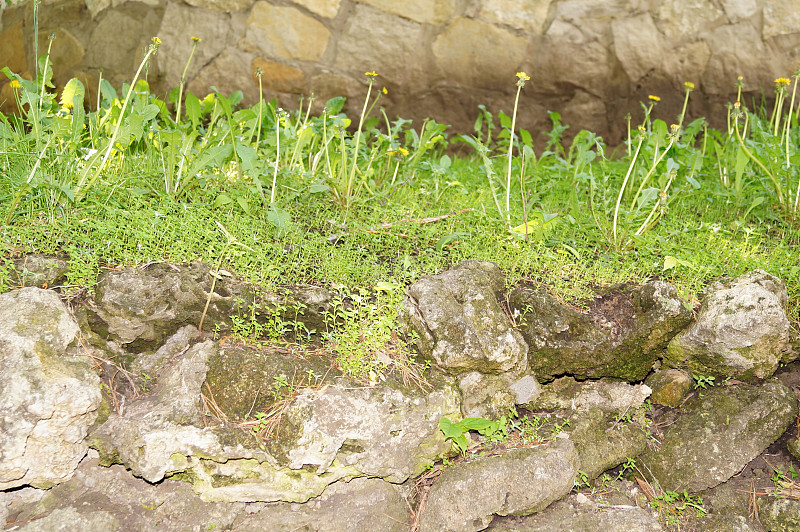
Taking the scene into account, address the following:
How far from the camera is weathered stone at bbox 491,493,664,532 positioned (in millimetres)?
2389

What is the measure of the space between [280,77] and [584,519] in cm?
378

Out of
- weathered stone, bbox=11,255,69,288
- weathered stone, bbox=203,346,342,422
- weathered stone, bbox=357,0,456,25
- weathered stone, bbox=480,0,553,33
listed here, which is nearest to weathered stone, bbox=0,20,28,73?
weathered stone, bbox=357,0,456,25

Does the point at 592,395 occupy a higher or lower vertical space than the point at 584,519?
higher

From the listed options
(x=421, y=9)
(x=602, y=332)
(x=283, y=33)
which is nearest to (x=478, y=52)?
(x=421, y=9)

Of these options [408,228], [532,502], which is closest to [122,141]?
[408,228]

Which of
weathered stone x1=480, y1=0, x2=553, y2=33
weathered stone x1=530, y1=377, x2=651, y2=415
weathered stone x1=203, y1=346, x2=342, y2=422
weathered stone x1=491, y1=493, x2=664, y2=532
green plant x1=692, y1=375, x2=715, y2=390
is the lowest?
weathered stone x1=491, y1=493, x2=664, y2=532

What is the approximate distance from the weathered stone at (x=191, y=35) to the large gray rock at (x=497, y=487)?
12.1 feet

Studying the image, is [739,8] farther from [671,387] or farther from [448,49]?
[671,387]

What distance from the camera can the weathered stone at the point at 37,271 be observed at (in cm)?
245

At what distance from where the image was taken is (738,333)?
2637 mm

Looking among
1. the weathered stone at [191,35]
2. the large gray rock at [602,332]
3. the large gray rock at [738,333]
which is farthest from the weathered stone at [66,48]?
the large gray rock at [738,333]

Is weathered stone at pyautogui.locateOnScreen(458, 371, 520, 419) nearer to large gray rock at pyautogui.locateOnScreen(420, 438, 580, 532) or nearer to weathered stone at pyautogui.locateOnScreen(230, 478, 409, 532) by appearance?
large gray rock at pyautogui.locateOnScreen(420, 438, 580, 532)

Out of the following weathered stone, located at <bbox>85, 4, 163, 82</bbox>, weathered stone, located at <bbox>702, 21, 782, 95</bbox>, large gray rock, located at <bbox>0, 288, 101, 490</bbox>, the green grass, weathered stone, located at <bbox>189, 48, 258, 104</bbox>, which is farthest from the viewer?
weathered stone, located at <bbox>702, 21, 782, 95</bbox>

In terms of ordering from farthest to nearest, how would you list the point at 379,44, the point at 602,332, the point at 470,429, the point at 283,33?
1. the point at 379,44
2. the point at 283,33
3. the point at 602,332
4. the point at 470,429
